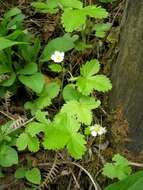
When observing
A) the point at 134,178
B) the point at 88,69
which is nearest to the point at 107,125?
the point at 88,69

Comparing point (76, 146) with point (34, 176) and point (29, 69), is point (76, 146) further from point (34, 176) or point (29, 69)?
point (29, 69)

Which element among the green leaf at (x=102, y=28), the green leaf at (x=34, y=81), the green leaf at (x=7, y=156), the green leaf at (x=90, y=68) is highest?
the green leaf at (x=102, y=28)

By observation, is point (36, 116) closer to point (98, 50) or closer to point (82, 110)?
point (82, 110)

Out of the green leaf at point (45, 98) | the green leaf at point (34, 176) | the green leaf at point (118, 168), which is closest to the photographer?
the green leaf at point (118, 168)

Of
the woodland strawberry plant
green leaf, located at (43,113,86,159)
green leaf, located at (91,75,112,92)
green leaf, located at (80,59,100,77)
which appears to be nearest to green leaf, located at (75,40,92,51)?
the woodland strawberry plant

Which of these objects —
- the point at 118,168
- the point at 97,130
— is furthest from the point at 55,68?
the point at 118,168

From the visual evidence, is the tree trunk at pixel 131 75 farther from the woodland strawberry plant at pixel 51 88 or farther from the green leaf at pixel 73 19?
the green leaf at pixel 73 19

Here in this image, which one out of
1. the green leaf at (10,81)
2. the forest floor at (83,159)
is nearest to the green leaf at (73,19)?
the forest floor at (83,159)
